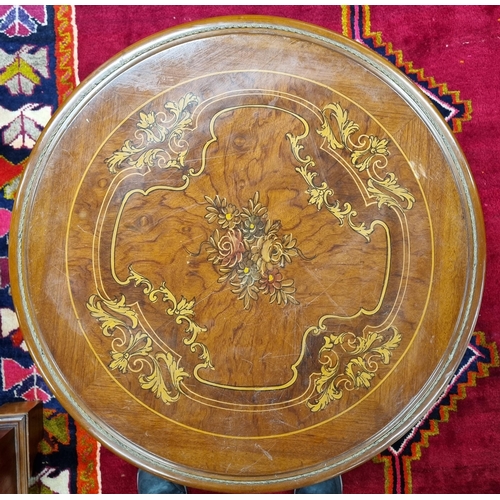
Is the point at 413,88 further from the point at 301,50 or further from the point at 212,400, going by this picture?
the point at 212,400

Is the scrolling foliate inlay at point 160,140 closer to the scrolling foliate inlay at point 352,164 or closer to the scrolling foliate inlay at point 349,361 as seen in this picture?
the scrolling foliate inlay at point 352,164

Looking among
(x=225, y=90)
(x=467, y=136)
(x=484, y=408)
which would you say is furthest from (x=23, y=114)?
(x=484, y=408)

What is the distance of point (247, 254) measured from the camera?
0.98 metres

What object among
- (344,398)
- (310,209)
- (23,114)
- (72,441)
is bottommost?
(72,441)

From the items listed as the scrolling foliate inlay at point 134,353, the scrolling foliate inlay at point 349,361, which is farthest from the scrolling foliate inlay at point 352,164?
the scrolling foliate inlay at point 134,353

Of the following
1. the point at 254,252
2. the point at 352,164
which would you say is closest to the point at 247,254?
the point at 254,252

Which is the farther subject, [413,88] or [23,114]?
[23,114]

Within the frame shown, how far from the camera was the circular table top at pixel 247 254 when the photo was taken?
3.13ft

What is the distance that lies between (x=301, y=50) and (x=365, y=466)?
1.19 metres

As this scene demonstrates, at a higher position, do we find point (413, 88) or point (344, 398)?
point (413, 88)

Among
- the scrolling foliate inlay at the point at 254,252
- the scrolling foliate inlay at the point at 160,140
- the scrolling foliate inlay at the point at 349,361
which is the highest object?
the scrolling foliate inlay at the point at 160,140

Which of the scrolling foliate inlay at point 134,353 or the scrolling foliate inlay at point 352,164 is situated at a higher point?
the scrolling foliate inlay at point 352,164

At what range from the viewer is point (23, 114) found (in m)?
1.43

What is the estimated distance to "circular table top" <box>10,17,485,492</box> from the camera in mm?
953
